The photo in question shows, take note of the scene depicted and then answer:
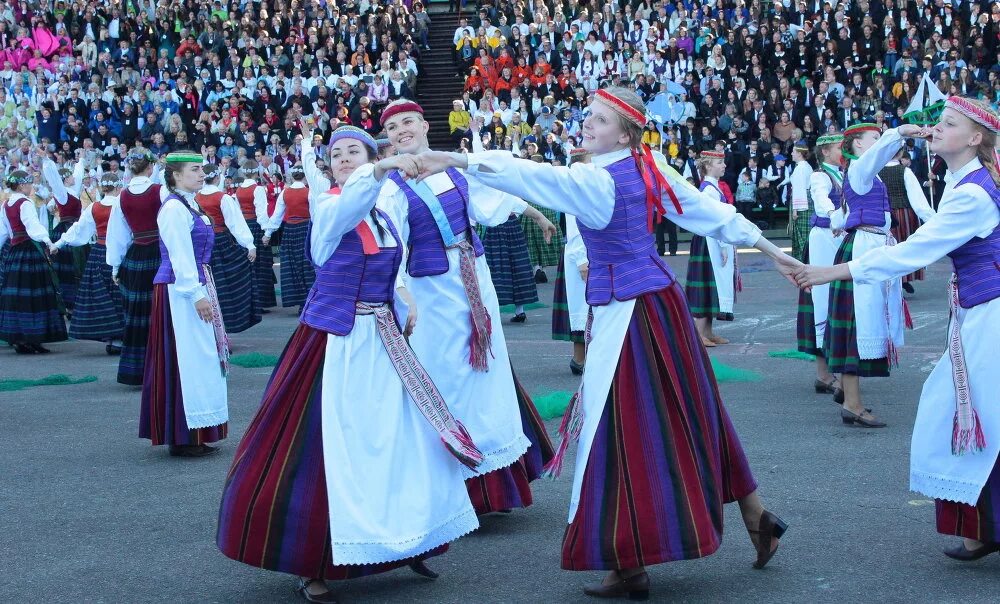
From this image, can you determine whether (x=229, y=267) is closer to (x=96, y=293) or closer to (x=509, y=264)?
(x=96, y=293)

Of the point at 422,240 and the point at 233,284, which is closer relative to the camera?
the point at 422,240

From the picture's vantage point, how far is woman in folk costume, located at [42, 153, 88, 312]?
12.9 metres

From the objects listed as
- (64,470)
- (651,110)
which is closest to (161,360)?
(64,470)

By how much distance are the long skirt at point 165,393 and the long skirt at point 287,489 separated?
2.59m

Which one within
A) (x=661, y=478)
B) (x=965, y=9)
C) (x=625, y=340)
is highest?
(x=965, y=9)

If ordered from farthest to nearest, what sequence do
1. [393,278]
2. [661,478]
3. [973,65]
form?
[973,65], [393,278], [661,478]

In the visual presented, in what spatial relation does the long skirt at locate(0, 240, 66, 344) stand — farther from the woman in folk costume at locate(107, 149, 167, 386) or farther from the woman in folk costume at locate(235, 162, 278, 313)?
the woman in folk costume at locate(107, 149, 167, 386)

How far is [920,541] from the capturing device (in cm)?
467

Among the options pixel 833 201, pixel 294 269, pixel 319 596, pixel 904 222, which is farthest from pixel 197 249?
pixel 904 222

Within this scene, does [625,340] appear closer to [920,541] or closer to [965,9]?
[920,541]

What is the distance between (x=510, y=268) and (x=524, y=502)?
289 inches

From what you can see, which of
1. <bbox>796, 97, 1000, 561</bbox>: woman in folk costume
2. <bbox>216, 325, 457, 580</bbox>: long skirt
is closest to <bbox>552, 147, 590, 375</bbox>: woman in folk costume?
<bbox>796, 97, 1000, 561</bbox>: woman in folk costume

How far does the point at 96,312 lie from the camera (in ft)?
36.8

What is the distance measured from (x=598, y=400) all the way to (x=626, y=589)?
67 cm
